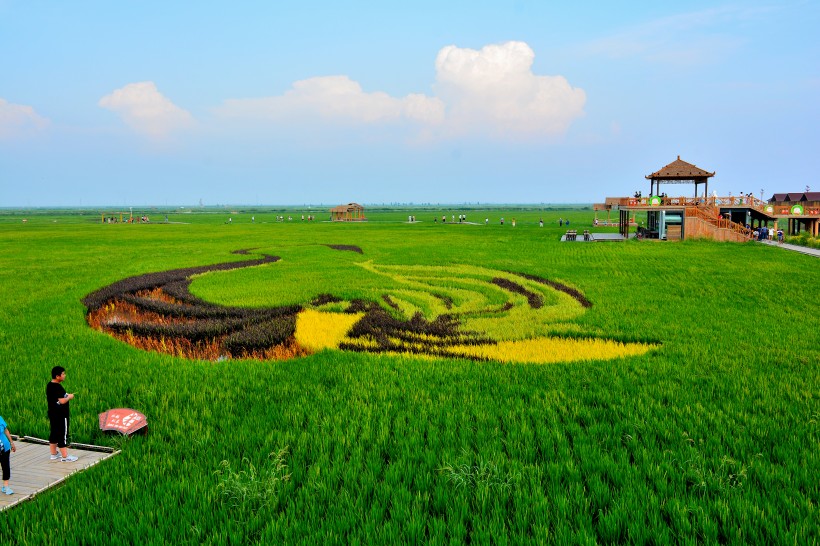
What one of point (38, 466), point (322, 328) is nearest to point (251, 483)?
point (38, 466)

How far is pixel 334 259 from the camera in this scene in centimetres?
3303

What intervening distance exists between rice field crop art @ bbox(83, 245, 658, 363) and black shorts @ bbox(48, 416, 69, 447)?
6.04 m

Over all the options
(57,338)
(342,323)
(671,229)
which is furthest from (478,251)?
(57,338)

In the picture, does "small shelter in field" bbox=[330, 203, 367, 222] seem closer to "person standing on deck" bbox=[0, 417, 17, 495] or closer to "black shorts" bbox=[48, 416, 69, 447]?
"black shorts" bbox=[48, 416, 69, 447]

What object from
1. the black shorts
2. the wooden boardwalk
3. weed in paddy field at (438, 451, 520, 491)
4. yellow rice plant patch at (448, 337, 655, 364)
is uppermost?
the black shorts

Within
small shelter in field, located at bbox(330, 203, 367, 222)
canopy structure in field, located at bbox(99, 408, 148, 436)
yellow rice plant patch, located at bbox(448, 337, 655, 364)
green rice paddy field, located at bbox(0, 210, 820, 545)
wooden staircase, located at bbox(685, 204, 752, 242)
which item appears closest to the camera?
green rice paddy field, located at bbox(0, 210, 820, 545)

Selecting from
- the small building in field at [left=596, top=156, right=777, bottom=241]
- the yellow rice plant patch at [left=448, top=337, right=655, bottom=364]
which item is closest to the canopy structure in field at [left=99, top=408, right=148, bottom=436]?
the yellow rice plant patch at [left=448, top=337, right=655, bottom=364]

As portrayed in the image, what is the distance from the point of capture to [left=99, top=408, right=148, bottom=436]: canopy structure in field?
7.56 meters

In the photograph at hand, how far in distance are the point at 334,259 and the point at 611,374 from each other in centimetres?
2442

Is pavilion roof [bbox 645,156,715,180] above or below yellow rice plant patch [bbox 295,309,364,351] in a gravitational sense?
above

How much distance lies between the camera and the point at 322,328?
15.4 m

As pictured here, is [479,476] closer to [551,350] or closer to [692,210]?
[551,350]

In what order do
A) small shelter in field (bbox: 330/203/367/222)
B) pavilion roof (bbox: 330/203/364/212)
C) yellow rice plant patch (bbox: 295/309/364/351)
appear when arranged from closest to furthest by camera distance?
1. yellow rice plant patch (bbox: 295/309/364/351)
2. pavilion roof (bbox: 330/203/364/212)
3. small shelter in field (bbox: 330/203/367/222)

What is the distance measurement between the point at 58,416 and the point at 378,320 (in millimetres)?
10270
